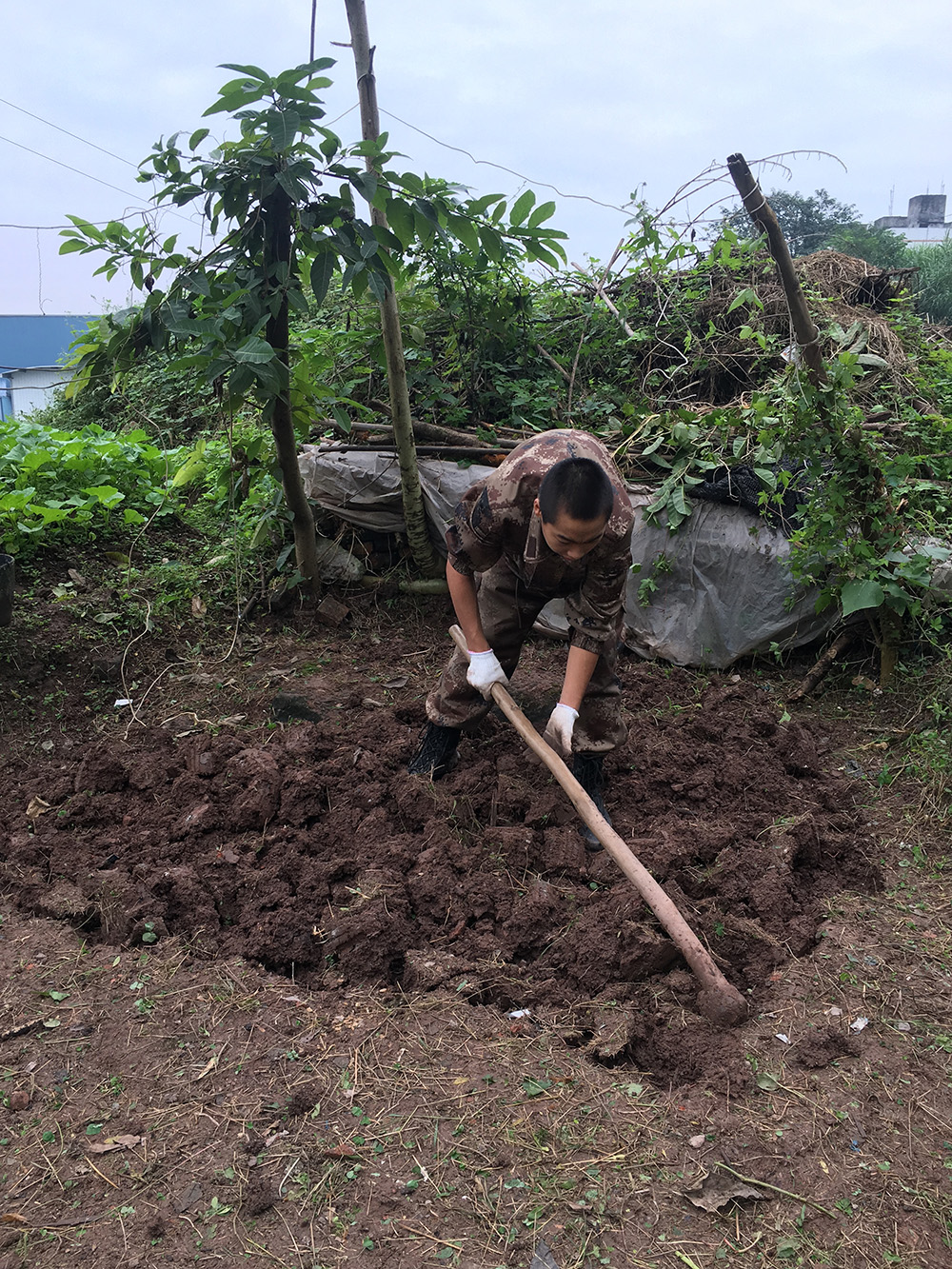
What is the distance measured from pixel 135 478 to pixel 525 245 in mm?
2999

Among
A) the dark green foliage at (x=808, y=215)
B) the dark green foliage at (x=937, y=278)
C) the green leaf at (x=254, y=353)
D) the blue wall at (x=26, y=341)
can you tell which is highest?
the dark green foliage at (x=808, y=215)

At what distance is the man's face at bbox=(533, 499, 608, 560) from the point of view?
7.37 feet

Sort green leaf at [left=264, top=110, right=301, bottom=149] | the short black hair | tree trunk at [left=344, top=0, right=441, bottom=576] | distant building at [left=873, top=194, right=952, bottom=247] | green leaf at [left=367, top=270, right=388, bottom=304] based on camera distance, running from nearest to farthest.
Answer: the short black hair < green leaf at [left=264, top=110, right=301, bottom=149] < green leaf at [left=367, top=270, right=388, bottom=304] < tree trunk at [left=344, top=0, right=441, bottom=576] < distant building at [left=873, top=194, right=952, bottom=247]

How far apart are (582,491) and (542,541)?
0.47 m

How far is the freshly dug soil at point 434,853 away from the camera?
2328mm

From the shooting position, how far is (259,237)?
3.42 meters

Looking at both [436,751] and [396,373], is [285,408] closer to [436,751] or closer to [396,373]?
[396,373]

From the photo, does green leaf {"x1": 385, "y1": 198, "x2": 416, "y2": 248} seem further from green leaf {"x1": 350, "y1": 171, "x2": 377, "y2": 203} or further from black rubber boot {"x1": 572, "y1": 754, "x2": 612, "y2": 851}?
black rubber boot {"x1": 572, "y1": 754, "x2": 612, "y2": 851}

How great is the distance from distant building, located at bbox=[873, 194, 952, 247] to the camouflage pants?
117 feet

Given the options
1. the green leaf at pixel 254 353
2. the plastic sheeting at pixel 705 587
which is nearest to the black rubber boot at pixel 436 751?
the plastic sheeting at pixel 705 587

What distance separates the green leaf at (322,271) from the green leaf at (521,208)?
0.95 meters

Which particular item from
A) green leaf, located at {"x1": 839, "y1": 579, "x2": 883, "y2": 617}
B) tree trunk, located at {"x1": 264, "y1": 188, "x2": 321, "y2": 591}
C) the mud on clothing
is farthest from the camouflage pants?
tree trunk, located at {"x1": 264, "y1": 188, "x2": 321, "y2": 591}

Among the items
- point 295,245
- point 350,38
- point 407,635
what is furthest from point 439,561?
point 350,38

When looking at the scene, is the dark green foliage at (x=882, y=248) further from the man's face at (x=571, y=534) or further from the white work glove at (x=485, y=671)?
the man's face at (x=571, y=534)
